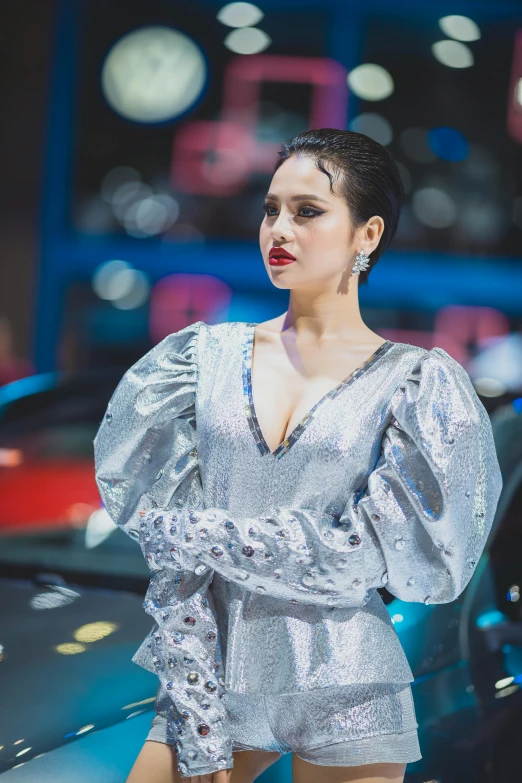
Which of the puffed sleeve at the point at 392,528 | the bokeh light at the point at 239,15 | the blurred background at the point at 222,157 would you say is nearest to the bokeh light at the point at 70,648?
the puffed sleeve at the point at 392,528

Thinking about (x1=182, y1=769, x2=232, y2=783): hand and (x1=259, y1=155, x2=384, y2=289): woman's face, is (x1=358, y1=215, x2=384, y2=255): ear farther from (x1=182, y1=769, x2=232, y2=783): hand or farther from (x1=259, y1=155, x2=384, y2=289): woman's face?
(x1=182, y1=769, x2=232, y2=783): hand

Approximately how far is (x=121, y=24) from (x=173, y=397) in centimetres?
727

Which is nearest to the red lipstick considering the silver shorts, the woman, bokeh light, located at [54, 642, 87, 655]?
the woman

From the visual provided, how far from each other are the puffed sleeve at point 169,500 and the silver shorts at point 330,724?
0.04m

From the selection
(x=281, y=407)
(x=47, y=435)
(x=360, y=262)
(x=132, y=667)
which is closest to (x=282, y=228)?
(x=360, y=262)

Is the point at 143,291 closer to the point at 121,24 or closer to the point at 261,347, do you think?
the point at 121,24

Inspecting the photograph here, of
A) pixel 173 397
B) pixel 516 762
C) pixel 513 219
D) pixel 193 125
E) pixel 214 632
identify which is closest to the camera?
pixel 214 632

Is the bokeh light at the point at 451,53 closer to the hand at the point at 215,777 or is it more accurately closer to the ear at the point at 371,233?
the ear at the point at 371,233

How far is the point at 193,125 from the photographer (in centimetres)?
805

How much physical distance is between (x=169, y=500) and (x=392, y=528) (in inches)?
15.7

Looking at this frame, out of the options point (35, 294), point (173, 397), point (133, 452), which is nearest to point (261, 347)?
point (173, 397)

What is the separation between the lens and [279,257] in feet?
5.12

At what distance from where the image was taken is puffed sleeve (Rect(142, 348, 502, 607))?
4.61ft

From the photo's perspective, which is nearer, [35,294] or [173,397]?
[173,397]
